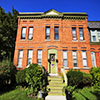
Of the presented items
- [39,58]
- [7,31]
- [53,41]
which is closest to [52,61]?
[39,58]

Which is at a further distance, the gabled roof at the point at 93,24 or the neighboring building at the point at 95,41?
the gabled roof at the point at 93,24

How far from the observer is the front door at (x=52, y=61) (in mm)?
11914

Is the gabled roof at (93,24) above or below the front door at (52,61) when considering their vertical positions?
above

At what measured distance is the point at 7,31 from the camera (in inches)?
592

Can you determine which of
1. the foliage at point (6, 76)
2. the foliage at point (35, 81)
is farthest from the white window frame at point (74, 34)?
the foliage at point (6, 76)

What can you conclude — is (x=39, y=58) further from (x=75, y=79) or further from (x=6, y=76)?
(x=75, y=79)

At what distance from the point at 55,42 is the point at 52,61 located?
312 centimetres

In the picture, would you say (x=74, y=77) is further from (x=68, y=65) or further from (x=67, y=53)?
(x=67, y=53)

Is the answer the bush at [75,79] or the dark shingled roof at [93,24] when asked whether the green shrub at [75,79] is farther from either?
the dark shingled roof at [93,24]

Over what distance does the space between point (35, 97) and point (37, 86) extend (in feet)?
2.64

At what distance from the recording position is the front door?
11.9 meters

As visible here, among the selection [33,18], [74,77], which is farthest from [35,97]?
[33,18]

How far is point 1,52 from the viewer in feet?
46.2

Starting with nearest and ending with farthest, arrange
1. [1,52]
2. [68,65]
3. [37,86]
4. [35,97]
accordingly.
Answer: [35,97] → [37,86] → [68,65] → [1,52]
